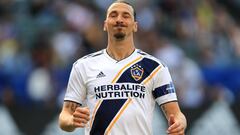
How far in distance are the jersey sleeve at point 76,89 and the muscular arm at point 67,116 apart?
45mm

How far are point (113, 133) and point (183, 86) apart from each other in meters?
5.95

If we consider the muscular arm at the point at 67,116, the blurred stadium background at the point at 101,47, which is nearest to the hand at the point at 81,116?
the muscular arm at the point at 67,116

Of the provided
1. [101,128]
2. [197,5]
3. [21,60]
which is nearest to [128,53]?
[101,128]

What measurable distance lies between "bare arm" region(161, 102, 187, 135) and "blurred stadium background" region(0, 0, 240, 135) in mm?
4227

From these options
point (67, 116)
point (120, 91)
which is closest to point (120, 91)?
point (120, 91)

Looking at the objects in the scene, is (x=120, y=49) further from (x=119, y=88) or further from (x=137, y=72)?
(x=119, y=88)

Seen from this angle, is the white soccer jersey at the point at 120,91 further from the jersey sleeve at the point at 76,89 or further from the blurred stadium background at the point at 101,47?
the blurred stadium background at the point at 101,47

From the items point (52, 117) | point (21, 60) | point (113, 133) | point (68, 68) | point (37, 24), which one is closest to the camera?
point (113, 133)

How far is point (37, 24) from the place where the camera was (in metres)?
14.2

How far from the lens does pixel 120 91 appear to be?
21.5 feet

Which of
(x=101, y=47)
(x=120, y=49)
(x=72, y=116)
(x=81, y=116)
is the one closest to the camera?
(x=81, y=116)

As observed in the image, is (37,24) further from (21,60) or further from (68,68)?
(68,68)

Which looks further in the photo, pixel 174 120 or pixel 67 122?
pixel 67 122

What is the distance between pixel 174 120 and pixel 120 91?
0.55 m
